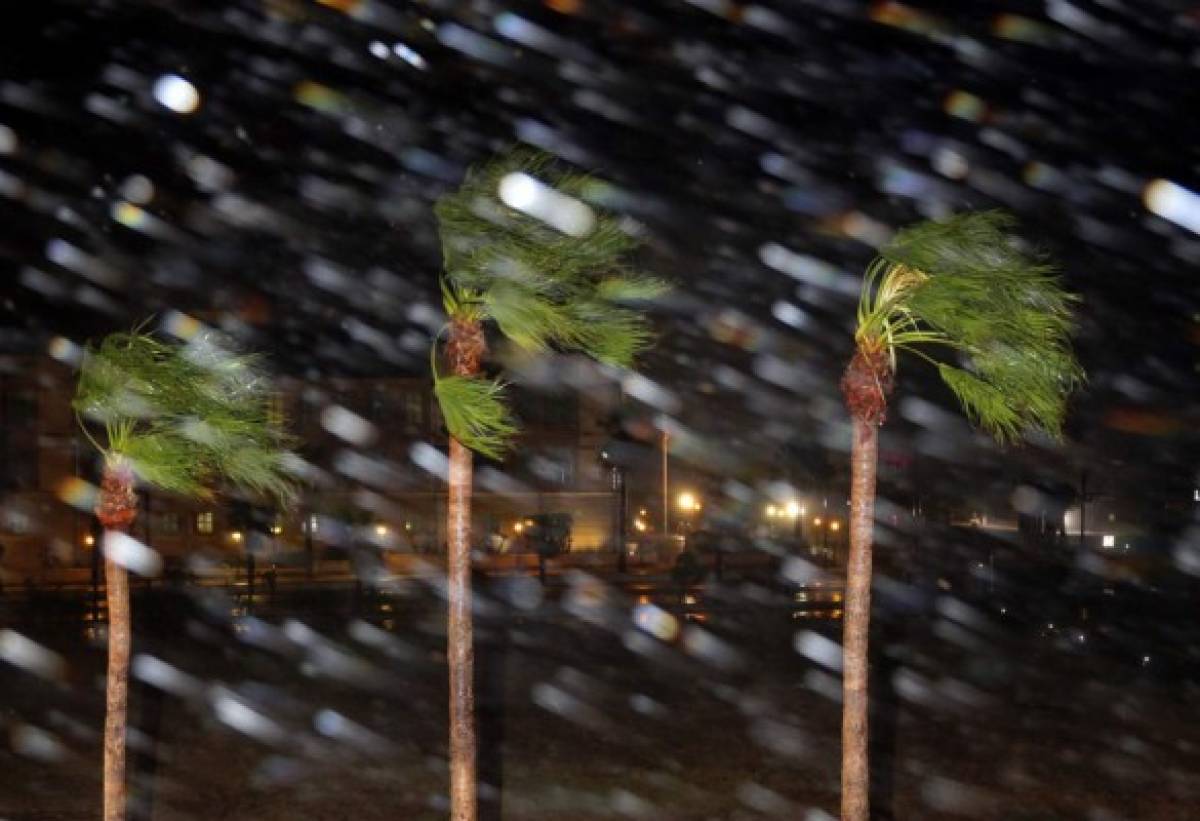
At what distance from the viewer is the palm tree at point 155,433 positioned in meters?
8.46

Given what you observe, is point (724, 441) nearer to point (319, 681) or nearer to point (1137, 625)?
point (1137, 625)

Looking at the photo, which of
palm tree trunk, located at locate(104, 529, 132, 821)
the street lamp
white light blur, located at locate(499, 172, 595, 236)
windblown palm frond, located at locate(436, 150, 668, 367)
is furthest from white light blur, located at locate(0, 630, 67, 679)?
A: the street lamp

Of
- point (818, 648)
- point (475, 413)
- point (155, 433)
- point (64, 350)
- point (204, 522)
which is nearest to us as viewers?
point (475, 413)

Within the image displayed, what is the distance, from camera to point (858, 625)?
9008 millimetres

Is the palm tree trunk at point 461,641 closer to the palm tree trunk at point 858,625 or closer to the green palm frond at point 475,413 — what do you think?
the green palm frond at point 475,413

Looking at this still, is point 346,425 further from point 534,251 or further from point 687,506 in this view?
point 534,251

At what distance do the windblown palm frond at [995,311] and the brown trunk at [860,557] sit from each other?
22.1 inches

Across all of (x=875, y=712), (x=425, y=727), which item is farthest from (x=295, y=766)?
(x=875, y=712)

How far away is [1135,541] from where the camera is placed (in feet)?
138

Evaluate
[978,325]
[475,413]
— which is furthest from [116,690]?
[978,325]

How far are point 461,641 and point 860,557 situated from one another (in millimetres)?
3298

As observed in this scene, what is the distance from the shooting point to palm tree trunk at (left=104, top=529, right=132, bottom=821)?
28.6ft

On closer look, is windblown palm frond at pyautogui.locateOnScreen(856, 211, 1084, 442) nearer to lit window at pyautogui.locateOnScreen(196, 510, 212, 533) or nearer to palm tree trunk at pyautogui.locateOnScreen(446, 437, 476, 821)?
palm tree trunk at pyautogui.locateOnScreen(446, 437, 476, 821)

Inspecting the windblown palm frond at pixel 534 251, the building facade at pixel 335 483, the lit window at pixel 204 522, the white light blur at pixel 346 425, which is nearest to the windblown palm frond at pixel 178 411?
the windblown palm frond at pixel 534 251
